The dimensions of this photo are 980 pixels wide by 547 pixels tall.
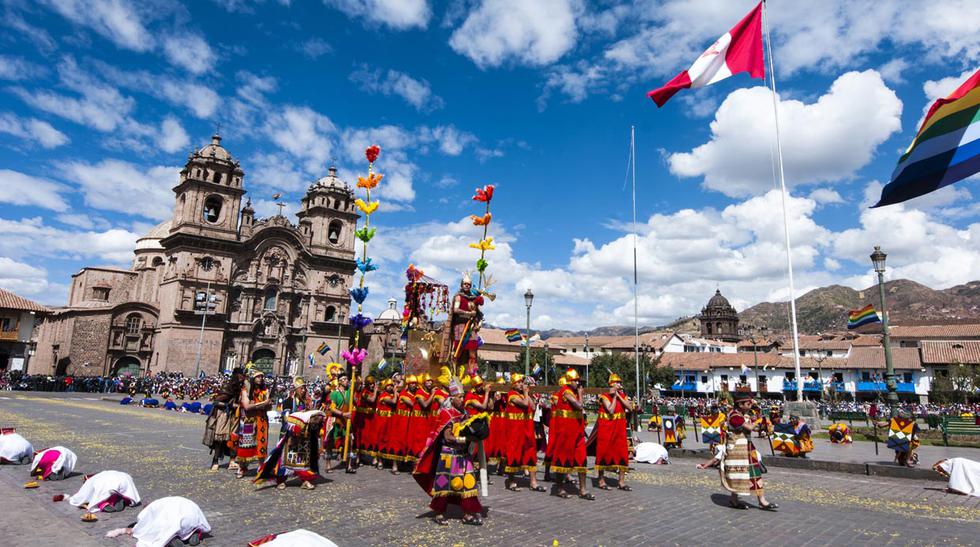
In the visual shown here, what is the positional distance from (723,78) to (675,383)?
61.2 m

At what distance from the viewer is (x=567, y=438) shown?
9398 mm

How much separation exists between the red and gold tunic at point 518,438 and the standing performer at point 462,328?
15.4ft

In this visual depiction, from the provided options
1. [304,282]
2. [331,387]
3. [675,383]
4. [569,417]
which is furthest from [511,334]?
[675,383]

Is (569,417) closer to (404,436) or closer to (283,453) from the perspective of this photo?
(404,436)

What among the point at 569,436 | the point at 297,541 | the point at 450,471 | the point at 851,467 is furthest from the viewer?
the point at 851,467

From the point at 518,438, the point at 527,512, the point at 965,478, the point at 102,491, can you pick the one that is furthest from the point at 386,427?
the point at 965,478

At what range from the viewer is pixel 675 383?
69438mm

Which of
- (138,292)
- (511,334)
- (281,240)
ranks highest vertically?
(281,240)

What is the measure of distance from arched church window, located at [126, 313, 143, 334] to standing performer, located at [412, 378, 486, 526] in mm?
55575

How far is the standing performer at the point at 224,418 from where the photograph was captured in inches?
419

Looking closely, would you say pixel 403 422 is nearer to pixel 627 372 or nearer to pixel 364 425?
pixel 364 425

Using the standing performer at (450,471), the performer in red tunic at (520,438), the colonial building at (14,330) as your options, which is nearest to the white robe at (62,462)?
the standing performer at (450,471)

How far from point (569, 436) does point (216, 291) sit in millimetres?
52292

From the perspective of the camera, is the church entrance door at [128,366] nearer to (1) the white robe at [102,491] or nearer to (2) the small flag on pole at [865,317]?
(1) the white robe at [102,491]
